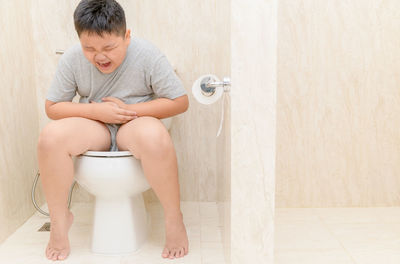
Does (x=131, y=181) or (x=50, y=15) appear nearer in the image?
(x=131, y=181)

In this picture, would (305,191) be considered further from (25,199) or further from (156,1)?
(25,199)

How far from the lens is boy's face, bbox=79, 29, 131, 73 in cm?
129

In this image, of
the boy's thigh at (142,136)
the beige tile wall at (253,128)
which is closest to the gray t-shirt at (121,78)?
the boy's thigh at (142,136)

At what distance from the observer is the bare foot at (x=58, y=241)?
1.37 meters

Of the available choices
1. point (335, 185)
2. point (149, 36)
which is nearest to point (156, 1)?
point (149, 36)

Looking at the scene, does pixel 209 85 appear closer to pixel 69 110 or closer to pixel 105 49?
pixel 105 49

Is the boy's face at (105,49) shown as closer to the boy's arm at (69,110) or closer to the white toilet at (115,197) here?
the boy's arm at (69,110)

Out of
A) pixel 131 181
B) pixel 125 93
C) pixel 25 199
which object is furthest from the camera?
pixel 25 199

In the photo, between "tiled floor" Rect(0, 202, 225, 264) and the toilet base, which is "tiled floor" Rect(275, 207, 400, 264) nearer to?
"tiled floor" Rect(0, 202, 225, 264)

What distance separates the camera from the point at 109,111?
139 centimetres

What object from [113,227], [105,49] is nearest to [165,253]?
[113,227]

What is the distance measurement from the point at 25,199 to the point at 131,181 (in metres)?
0.56

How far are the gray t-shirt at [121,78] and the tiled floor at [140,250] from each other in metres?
0.33

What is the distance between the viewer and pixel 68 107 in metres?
1.42
